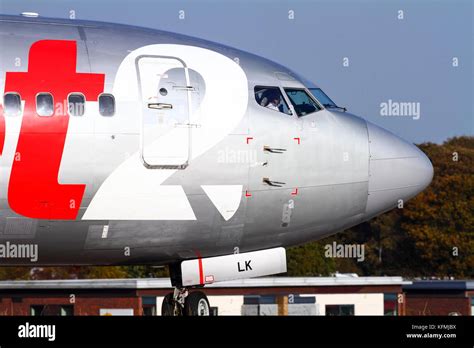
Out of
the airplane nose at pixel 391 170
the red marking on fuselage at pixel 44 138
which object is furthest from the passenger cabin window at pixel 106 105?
the airplane nose at pixel 391 170

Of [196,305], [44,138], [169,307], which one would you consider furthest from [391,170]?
[44,138]

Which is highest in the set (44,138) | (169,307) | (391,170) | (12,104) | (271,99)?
(271,99)

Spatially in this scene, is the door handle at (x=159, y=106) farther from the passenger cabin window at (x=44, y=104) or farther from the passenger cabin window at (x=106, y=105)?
the passenger cabin window at (x=44, y=104)

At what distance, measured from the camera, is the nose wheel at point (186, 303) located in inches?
878

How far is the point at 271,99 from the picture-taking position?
2222cm

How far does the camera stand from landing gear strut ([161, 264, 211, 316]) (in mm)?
22312

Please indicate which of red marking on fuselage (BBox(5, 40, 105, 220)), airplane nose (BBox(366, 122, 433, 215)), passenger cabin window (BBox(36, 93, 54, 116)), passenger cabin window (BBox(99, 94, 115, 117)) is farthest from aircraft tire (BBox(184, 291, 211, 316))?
passenger cabin window (BBox(36, 93, 54, 116))

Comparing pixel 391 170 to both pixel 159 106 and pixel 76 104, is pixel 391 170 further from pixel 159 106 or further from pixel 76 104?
pixel 76 104

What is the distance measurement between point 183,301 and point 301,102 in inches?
168

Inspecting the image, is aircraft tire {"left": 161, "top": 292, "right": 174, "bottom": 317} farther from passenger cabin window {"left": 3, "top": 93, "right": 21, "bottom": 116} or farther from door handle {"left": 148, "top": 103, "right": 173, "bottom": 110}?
passenger cabin window {"left": 3, "top": 93, "right": 21, "bottom": 116}

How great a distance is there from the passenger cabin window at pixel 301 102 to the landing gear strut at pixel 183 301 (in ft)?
12.0

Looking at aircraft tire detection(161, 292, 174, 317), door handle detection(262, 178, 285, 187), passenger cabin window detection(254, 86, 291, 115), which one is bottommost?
aircraft tire detection(161, 292, 174, 317)

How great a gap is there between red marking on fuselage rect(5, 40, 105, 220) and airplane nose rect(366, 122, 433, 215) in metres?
5.32
